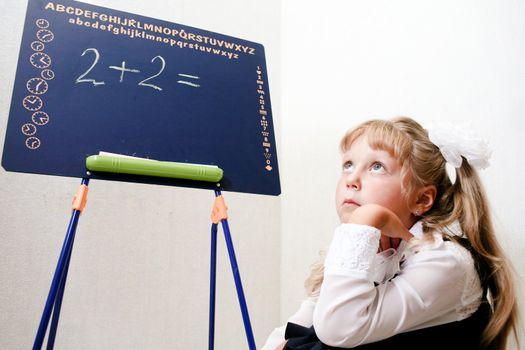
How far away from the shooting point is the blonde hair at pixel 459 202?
0.86 metres

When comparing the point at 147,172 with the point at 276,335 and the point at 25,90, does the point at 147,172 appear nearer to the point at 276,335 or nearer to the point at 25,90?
the point at 25,90

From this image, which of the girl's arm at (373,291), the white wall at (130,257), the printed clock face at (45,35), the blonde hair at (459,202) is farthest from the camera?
the white wall at (130,257)

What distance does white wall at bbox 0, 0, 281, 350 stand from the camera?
55.3 inches

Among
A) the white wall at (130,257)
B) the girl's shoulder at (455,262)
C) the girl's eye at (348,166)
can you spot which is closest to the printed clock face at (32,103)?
the white wall at (130,257)

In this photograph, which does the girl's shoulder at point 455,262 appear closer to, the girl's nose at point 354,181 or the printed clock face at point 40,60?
the girl's nose at point 354,181

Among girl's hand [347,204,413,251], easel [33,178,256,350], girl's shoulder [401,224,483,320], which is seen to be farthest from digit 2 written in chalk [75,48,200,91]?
girl's shoulder [401,224,483,320]

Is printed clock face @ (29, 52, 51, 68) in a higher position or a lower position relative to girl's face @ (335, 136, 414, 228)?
higher

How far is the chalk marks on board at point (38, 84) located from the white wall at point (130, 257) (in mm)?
472

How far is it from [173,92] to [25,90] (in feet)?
1.24

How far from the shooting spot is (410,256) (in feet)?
2.85

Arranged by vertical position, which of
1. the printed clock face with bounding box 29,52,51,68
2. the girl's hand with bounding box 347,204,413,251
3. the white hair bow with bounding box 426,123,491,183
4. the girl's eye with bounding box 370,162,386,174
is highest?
the printed clock face with bounding box 29,52,51,68

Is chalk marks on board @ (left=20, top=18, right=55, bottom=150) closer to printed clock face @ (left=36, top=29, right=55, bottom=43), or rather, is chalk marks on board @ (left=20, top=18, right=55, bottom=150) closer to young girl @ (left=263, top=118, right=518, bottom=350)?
printed clock face @ (left=36, top=29, right=55, bottom=43)

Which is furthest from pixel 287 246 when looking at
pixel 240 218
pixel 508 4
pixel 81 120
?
pixel 508 4

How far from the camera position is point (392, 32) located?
59.0 inches
